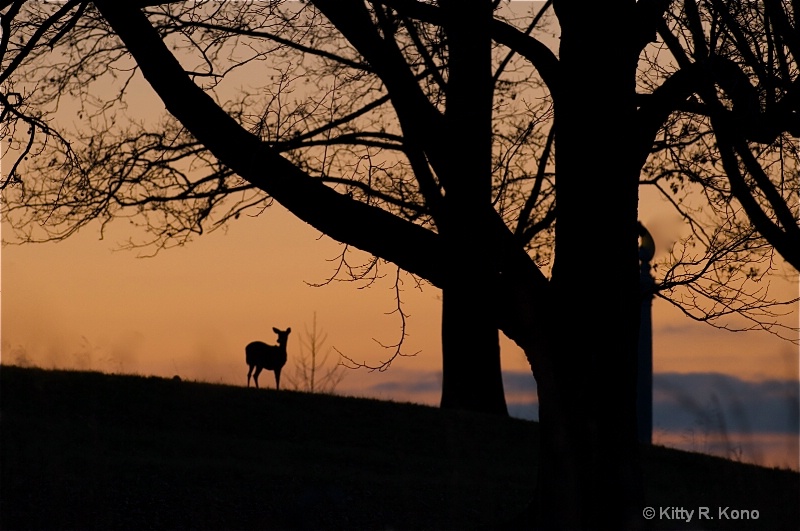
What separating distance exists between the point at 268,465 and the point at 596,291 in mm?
4953

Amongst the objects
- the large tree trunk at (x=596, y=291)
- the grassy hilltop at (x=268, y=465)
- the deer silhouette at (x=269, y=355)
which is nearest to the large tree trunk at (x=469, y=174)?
the large tree trunk at (x=596, y=291)

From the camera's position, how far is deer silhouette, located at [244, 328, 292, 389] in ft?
58.1

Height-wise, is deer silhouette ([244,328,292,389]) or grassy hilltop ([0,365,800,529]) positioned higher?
deer silhouette ([244,328,292,389])

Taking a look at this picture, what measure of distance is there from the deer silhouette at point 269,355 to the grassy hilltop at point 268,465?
2159 mm

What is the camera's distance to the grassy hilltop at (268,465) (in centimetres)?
956

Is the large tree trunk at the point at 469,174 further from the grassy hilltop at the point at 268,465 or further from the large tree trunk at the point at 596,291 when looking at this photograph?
the grassy hilltop at the point at 268,465

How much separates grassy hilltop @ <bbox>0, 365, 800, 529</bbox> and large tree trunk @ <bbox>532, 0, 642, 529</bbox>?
43.6 inches

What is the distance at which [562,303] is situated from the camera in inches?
326

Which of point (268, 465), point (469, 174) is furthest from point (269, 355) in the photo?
point (469, 174)

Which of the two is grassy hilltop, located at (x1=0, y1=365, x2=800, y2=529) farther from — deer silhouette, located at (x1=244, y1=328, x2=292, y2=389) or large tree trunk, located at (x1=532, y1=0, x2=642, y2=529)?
deer silhouette, located at (x1=244, y1=328, x2=292, y2=389)

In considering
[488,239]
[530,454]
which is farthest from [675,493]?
[488,239]

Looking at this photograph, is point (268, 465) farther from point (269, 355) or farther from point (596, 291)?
point (269, 355)

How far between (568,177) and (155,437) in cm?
661

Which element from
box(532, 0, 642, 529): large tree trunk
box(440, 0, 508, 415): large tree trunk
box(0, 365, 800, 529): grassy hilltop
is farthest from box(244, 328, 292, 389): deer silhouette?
box(532, 0, 642, 529): large tree trunk
